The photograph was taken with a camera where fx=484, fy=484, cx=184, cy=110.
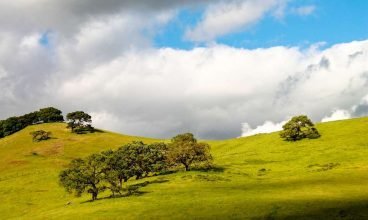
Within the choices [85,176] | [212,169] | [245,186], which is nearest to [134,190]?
[85,176]

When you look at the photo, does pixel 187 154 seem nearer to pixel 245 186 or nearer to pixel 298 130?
pixel 245 186

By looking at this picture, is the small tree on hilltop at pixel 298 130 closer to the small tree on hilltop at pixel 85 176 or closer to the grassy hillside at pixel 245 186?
the grassy hillside at pixel 245 186

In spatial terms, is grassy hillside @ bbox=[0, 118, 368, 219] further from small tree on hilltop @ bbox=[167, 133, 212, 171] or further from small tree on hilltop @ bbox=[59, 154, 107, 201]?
small tree on hilltop @ bbox=[167, 133, 212, 171]

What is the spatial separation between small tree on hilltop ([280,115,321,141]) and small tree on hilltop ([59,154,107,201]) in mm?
77016

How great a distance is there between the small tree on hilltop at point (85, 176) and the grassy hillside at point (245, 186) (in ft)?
9.48

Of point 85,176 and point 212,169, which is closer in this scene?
point 85,176

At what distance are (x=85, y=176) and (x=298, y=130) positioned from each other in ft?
277

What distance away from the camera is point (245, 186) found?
286ft

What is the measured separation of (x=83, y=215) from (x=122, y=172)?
105ft

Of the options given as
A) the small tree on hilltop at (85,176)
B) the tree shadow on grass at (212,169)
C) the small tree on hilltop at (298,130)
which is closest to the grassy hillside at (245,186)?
the tree shadow on grass at (212,169)

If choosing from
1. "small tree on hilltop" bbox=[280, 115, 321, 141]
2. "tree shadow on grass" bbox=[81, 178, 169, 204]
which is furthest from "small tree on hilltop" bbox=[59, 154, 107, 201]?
"small tree on hilltop" bbox=[280, 115, 321, 141]

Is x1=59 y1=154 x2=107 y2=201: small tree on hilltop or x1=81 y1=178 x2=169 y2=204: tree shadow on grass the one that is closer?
x1=81 y1=178 x2=169 y2=204: tree shadow on grass

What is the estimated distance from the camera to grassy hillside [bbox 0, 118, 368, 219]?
63250mm

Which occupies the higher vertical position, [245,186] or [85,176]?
[85,176]
